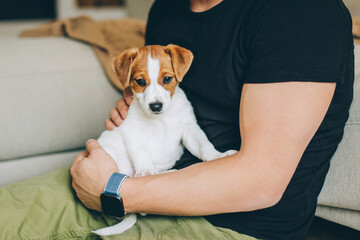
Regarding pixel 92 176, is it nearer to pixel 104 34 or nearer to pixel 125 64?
pixel 125 64

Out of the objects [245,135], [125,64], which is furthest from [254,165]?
[125,64]

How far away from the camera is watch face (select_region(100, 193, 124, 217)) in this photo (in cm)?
85

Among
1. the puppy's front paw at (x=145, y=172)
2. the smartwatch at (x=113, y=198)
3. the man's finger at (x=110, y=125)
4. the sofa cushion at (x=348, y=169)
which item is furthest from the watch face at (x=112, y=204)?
the sofa cushion at (x=348, y=169)

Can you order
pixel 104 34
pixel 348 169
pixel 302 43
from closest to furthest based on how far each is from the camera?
pixel 302 43, pixel 348 169, pixel 104 34

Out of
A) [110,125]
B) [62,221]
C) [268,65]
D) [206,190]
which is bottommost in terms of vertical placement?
[62,221]

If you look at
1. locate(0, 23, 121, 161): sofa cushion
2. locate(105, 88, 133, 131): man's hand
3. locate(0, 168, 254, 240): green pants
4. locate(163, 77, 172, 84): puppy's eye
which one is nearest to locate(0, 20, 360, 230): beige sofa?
locate(0, 23, 121, 161): sofa cushion

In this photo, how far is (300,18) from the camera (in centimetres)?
76

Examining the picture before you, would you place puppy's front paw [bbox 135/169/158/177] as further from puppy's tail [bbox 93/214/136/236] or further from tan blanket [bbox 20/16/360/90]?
tan blanket [bbox 20/16/360/90]

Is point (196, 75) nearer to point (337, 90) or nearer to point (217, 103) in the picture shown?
point (217, 103)

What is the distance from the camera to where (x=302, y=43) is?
2.44 feet

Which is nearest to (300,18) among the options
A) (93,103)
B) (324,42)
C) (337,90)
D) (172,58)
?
(324,42)

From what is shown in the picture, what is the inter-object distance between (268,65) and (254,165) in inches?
8.9

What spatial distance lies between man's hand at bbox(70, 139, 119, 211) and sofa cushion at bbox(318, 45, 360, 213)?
0.64m

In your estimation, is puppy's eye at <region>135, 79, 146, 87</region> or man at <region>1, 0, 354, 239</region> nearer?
man at <region>1, 0, 354, 239</region>
